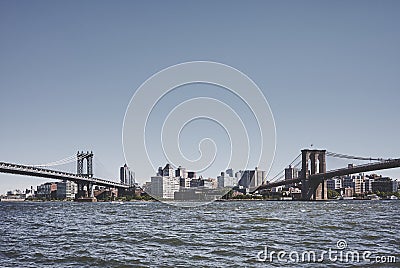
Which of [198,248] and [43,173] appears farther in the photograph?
[43,173]

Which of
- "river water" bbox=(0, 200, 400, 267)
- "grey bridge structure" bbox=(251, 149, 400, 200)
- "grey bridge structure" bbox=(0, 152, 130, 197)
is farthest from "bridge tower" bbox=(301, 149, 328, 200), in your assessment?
"river water" bbox=(0, 200, 400, 267)

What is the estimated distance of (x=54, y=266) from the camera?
492 inches

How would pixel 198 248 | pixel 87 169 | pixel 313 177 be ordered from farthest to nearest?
pixel 87 169
pixel 313 177
pixel 198 248

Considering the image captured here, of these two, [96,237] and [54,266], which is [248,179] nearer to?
[96,237]

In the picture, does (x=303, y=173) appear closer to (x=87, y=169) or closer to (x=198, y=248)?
(x=87, y=169)

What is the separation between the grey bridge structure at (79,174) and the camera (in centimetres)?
7201

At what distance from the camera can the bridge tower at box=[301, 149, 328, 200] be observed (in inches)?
3644

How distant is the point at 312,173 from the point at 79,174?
1655 inches

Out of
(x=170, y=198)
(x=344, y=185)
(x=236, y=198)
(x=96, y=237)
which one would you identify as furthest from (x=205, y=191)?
(x=344, y=185)

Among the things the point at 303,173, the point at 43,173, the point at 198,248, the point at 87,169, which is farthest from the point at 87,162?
the point at 198,248

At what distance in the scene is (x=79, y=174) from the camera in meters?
98.5

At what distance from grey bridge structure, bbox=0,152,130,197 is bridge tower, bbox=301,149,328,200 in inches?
1283

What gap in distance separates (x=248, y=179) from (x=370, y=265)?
79780 mm

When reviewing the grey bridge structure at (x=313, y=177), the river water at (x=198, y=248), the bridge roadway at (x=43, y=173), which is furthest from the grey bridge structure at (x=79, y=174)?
the river water at (x=198, y=248)
